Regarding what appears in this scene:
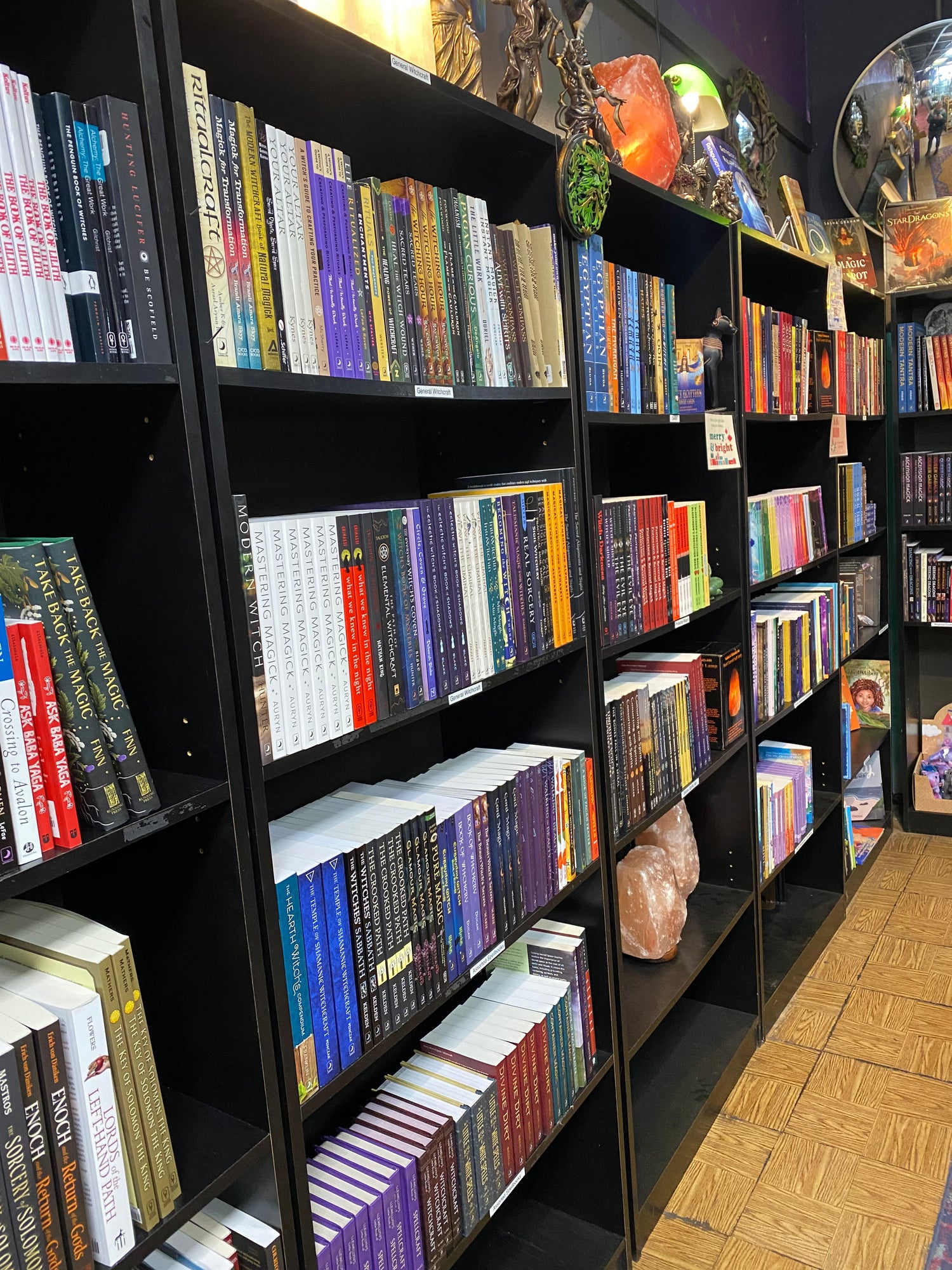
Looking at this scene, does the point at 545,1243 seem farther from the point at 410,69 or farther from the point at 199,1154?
the point at 410,69

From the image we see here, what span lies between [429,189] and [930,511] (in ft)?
9.51

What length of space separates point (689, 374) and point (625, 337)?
1.09ft

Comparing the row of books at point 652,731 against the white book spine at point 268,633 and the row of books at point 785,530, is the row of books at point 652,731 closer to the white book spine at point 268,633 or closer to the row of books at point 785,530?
the row of books at point 785,530

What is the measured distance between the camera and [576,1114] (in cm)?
178

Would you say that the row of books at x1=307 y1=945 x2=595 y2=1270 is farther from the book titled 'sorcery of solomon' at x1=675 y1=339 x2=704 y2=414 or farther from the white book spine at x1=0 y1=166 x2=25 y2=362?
the book titled 'sorcery of solomon' at x1=675 y1=339 x2=704 y2=414

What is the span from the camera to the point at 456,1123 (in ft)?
4.42

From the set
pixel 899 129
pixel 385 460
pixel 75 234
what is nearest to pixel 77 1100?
pixel 75 234

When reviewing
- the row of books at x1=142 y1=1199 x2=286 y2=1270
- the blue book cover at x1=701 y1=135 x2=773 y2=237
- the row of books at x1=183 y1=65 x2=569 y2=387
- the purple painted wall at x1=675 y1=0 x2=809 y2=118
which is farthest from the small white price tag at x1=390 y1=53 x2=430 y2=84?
the purple painted wall at x1=675 y1=0 x2=809 y2=118

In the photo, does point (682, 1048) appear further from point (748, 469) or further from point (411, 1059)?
point (748, 469)

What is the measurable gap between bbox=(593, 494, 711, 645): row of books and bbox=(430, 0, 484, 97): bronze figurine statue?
0.70 meters

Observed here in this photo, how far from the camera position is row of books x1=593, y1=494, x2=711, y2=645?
1728 mm

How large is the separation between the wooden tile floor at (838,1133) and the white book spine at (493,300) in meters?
1.69

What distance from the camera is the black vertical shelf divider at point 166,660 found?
87 centimetres

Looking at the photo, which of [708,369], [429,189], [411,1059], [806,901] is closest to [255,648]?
[429,189]
